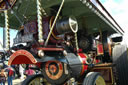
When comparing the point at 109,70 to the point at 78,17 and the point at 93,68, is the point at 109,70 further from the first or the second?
the point at 78,17

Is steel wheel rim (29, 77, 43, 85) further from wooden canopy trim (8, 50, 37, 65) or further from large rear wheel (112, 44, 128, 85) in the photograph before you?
large rear wheel (112, 44, 128, 85)

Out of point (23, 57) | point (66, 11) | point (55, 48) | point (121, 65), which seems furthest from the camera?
point (121, 65)

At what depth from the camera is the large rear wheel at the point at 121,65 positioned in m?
4.12

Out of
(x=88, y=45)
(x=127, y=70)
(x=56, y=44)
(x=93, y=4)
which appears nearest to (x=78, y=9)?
(x=93, y=4)

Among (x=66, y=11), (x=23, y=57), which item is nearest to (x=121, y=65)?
(x=66, y=11)

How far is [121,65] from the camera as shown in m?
4.21

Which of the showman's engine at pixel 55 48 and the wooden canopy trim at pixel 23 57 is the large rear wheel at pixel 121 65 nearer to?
the showman's engine at pixel 55 48

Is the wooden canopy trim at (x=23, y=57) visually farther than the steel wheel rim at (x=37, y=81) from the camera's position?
No

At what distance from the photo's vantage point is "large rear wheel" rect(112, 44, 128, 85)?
4.12 meters

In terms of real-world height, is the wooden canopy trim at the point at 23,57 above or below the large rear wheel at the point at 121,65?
above

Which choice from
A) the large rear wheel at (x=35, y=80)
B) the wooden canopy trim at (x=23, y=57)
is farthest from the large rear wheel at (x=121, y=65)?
the wooden canopy trim at (x=23, y=57)

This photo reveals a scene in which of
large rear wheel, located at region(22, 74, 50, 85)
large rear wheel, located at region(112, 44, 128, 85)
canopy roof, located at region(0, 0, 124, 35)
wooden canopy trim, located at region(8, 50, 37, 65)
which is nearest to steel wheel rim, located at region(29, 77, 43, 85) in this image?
large rear wheel, located at region(22, 74, 50, 85)

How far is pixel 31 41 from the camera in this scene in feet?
9.37

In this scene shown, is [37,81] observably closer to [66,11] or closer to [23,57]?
[23,57]
